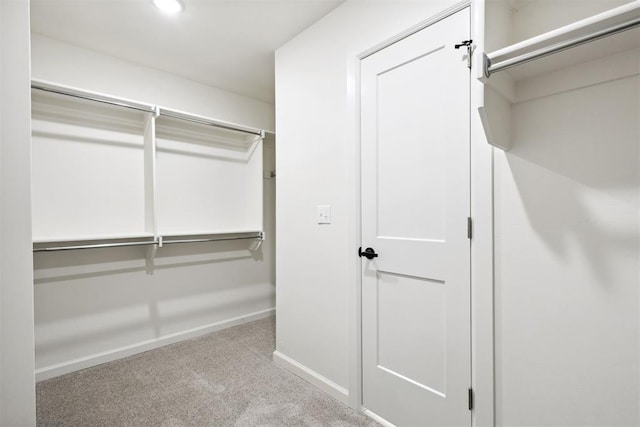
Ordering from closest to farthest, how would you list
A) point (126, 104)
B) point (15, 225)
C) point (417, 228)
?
point (15, 225), point (417, 228), point (126, 104)

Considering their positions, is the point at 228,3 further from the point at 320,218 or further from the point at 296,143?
the point at 320,218

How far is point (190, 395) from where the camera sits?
2074 mm

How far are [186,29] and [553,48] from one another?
226 centimetres

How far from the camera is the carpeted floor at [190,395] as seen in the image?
72.3 inches

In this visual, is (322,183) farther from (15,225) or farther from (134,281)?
(134,281)

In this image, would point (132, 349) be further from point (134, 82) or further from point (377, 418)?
point (134, 82)

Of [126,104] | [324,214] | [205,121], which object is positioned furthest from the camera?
[205,121]

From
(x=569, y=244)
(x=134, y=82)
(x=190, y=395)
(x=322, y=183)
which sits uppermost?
(x=134, y=82)

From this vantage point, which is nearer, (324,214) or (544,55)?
(544,55)

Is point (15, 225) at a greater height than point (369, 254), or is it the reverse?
point (15, 225)

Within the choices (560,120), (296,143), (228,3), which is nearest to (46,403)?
(296,143)

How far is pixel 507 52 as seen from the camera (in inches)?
41.3

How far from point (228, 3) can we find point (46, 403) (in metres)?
2.78

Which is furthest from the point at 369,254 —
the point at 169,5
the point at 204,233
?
the point at 169,5
